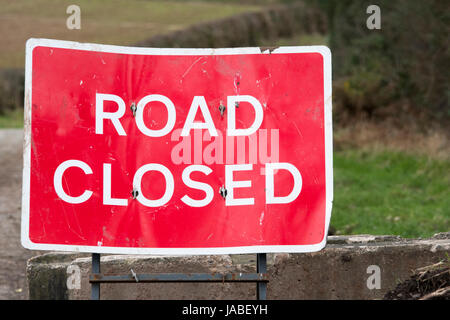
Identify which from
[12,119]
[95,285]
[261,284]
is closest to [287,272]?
[261,284]

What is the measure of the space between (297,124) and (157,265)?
1.66 metres

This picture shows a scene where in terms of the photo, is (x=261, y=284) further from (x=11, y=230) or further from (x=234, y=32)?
(x=234, y=32)

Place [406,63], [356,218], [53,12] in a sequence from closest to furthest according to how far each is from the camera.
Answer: [356,218], [406,63], [53,12]

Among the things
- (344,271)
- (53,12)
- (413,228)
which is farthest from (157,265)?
(53,12)

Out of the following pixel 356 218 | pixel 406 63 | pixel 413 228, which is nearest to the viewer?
pixel 413 228

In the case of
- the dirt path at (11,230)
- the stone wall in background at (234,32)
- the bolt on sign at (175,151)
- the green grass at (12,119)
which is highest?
the stone wall in background at (234,32)

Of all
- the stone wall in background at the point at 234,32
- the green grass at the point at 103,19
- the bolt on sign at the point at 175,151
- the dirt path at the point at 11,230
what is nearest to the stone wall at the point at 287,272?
the dirt path at the point at 11,230

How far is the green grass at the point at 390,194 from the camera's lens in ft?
28.6

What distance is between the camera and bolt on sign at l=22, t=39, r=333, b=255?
12.5 ft

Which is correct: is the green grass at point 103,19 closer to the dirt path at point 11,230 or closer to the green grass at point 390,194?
the dirt path at point 11,230

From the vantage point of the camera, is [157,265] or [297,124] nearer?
[297,124]

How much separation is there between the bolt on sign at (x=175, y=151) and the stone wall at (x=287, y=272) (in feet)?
4.15

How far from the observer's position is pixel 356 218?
9.28m
